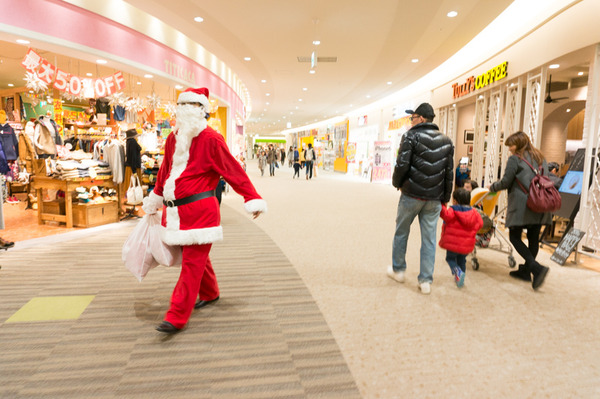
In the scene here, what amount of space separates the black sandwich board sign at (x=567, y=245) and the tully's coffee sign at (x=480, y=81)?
11.9 feet

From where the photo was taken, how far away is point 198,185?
247cm

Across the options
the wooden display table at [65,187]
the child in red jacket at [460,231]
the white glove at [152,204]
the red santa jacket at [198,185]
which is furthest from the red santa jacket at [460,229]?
the wooden display table at [65,187]

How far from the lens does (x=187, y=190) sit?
8.03 feet

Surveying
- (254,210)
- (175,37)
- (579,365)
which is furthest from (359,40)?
(579,365)

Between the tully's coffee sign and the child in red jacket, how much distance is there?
181 inches

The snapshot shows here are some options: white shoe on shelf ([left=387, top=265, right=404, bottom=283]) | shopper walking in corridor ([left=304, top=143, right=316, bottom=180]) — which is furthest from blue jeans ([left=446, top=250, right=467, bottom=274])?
shopper walking in corridor ([left=304, top=143, right=316, bottom=180])

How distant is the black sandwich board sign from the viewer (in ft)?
13.8

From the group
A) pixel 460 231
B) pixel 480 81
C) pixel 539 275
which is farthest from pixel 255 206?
pixel 480 81

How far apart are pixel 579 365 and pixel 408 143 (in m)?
1.93

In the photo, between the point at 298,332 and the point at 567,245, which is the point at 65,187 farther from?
the point at 567,245

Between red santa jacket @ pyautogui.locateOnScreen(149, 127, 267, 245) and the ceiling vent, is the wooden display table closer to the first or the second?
red santa jacket @ pyautogui.locateOnScreen(149, 127, 267, 245)

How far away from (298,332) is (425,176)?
1.68m

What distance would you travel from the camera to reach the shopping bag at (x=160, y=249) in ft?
8.38

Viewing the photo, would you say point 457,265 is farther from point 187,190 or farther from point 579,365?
point 187,190
